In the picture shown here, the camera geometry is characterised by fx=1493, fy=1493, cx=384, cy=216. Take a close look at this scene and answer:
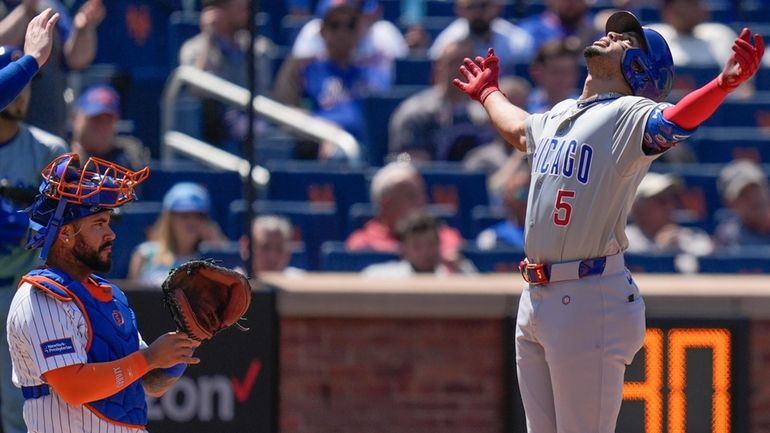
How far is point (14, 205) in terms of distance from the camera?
579 cm

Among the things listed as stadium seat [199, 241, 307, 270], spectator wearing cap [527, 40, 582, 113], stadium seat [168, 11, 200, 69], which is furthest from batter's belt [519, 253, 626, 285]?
stadium seat [168, 11, 200, 69]

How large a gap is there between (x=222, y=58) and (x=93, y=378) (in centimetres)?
568

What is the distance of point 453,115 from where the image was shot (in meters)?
8.95

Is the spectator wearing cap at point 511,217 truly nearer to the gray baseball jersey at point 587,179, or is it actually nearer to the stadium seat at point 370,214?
the stadium seat at point 370,214

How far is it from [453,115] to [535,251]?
4.56 meters

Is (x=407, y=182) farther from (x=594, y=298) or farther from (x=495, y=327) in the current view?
(x=594, y=298)

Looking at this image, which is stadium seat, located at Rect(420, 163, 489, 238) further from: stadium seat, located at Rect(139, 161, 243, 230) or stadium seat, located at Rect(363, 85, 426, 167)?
stadium seat, located at Rect(139, 161, 243, 230)

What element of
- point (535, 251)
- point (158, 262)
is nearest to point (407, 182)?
point (158, 262)

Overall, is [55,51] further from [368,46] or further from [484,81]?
[368,46]

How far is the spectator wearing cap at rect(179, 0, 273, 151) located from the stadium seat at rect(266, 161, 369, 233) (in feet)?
1.82

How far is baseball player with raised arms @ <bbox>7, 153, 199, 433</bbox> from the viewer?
3.86 m

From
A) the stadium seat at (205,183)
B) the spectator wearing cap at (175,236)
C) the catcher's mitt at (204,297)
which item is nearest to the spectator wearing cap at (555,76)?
the stadium seat at (205,183)

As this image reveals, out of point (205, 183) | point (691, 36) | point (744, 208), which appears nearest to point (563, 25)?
point (691, 36)

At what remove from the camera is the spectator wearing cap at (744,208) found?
28.2 feet
